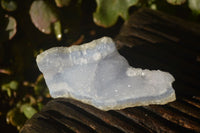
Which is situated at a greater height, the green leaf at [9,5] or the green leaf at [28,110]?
the green leaf at [9,5]

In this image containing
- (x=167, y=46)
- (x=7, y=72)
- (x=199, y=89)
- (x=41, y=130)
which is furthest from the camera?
(x=7, y=72)

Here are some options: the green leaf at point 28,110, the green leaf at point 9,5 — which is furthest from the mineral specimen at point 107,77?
the green leaf at point 28,110

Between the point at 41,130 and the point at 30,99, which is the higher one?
the point at 41,130

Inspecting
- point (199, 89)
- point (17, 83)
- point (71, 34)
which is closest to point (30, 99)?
point (17, 83)

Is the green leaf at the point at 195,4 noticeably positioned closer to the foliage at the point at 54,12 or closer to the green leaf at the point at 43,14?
the foliage at the point at 54,12

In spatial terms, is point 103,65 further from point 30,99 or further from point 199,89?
point 30,99

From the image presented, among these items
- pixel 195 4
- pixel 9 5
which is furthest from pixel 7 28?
pixel 195 4
